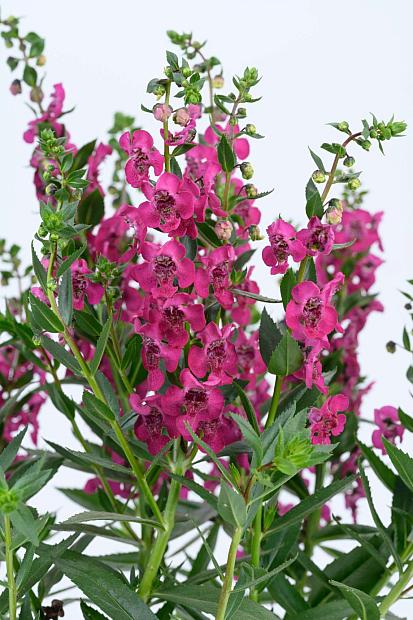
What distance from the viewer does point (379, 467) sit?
788 millimetres

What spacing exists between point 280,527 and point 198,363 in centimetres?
15

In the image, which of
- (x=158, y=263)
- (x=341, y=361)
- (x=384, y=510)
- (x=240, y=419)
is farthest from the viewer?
(x=384, y=510)

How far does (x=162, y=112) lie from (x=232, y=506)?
0.28 meters

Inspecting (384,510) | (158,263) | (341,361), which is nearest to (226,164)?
(158,263)

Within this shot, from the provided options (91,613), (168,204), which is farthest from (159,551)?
(168,204)

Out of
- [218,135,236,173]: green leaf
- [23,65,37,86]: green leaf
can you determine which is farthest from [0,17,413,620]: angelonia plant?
[23,65,37,86]: green leaf

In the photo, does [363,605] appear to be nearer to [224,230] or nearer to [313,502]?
[313,502]

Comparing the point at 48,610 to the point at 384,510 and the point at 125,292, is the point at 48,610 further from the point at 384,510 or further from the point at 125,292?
the point at 384,510

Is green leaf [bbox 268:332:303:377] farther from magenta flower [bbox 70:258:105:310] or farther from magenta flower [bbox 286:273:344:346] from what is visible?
magenta flower [bbox 70:258:105:310]

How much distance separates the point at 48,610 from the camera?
71 centimetres

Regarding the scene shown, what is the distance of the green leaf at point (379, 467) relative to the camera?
78 centimetres

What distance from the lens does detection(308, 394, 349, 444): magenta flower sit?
0.68 metres

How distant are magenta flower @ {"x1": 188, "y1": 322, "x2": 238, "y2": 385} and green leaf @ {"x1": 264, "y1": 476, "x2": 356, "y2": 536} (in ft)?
0.37

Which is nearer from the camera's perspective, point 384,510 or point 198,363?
point 198,363
